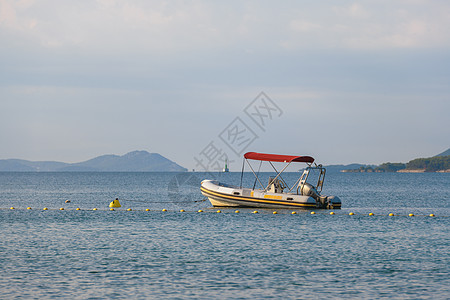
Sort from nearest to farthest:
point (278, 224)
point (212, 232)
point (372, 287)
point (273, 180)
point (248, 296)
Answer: point (248, 296), point (372, 287), point (212, 232), point (278, 224), point (273, 180)

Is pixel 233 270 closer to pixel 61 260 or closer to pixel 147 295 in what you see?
pixel 147 295

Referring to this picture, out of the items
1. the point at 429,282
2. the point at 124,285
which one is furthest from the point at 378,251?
the point at 124,285

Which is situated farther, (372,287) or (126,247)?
(126,247)

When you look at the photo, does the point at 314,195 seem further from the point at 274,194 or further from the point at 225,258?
the point at 225,258

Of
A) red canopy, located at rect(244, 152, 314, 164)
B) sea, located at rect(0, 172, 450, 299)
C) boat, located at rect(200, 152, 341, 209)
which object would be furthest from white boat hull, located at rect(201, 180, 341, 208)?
sea, located at rect(0, 172, 450, 299)

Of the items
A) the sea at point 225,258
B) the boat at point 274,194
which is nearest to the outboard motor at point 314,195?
the boat at point 274,194

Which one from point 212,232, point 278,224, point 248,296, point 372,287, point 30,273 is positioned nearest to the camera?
point 248,296

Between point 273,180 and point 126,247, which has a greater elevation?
point 273,180

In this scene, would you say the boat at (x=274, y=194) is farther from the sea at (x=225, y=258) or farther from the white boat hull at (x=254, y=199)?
the sea at (x=225, y=258)

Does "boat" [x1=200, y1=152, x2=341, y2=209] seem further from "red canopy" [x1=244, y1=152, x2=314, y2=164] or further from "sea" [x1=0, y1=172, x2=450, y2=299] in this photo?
"sea" [x1=0, y1=172, x2=450, y2=299]

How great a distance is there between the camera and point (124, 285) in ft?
56.8

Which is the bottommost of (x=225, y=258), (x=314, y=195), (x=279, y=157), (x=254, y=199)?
(x=225, y=258)

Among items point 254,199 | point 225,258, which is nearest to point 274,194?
point 254,199

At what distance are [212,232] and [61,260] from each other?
422 inches
